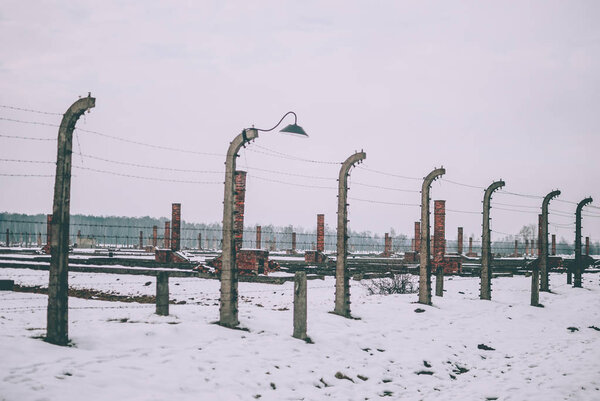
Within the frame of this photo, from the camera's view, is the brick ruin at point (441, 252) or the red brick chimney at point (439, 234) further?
the red brick chimney at point (439, 234)

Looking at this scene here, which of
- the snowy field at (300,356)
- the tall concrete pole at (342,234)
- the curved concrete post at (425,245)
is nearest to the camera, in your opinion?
the snowy field at (300,356)

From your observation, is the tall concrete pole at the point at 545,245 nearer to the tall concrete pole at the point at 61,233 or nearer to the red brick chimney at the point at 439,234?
the red brick chimney at the point at 439,234

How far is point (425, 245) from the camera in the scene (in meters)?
15.2

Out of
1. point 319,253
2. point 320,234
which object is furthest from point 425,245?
point 319,253

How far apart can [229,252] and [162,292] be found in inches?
62.1

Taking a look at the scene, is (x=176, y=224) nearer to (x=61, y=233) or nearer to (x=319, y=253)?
(x=319, y=253)

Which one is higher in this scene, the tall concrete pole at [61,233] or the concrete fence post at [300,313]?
the tall concrete pole at [61,233]

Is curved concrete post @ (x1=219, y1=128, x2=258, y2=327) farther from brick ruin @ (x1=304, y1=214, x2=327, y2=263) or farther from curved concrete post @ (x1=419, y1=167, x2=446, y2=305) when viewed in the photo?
brick ruin @ (x1=304, y1=214, x2=327, y2=263)

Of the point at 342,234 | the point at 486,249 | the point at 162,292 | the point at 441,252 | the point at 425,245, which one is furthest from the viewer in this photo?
the point at 441,252

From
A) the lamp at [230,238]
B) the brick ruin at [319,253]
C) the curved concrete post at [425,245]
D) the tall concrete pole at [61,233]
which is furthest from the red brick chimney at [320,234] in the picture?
the tall concrete pole at [61,233]

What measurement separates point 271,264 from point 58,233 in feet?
51.4

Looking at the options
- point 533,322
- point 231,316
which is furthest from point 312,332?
point 533,322

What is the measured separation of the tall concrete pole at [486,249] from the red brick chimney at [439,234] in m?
9.85

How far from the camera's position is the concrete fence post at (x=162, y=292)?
9.95m
